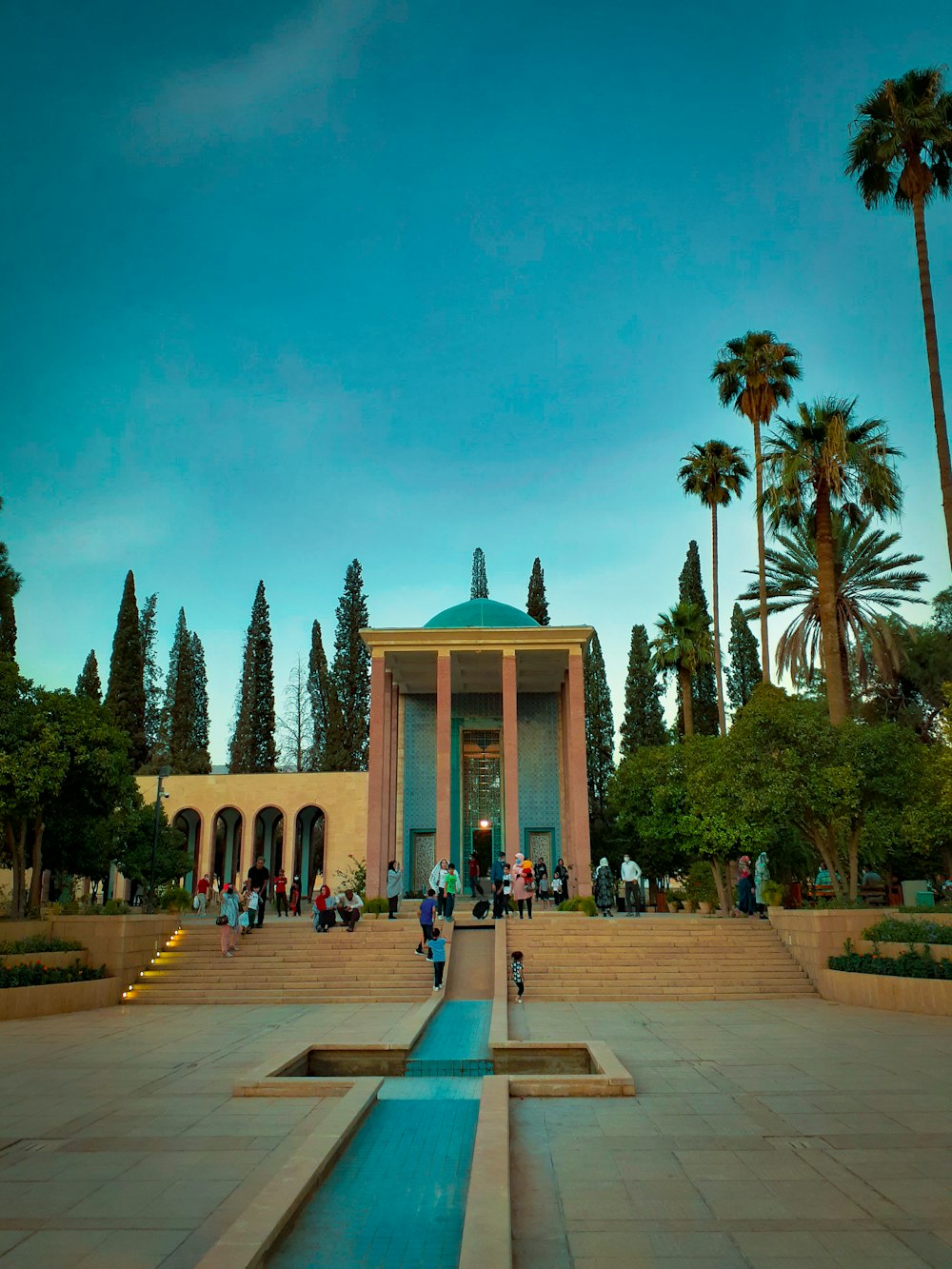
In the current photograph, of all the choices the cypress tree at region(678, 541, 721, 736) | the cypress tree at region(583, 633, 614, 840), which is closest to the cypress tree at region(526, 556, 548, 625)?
the cypress tree at region(583, 633, 614, 840)

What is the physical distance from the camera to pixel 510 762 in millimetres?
24406

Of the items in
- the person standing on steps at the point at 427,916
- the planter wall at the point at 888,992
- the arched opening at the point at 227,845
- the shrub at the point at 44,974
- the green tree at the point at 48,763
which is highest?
the green tree at the point at 48,763

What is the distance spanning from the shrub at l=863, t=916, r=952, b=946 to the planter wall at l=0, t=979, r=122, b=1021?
1177cm

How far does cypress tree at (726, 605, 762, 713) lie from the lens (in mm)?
46219

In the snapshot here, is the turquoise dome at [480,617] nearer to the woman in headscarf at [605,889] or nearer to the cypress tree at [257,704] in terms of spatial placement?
the woman in headscarf at [605,889]

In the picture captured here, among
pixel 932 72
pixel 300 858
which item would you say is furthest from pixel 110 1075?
pixel 300 858

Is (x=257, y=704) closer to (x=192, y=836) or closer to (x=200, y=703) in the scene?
(x=200, y=703)

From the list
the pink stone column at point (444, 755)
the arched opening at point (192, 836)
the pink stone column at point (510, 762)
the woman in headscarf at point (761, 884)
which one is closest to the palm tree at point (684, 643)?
the pink stone column at point (510, 762)

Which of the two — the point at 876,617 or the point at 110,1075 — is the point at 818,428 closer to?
the point at 876,617

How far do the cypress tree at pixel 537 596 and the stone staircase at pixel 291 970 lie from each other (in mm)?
29322

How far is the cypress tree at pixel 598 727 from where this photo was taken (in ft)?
144

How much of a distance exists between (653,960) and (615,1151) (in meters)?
10.5

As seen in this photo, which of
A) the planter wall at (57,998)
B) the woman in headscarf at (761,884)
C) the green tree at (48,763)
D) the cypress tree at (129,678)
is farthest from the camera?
the cypress tree at (129,678)

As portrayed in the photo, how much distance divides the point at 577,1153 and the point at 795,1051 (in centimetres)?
458
